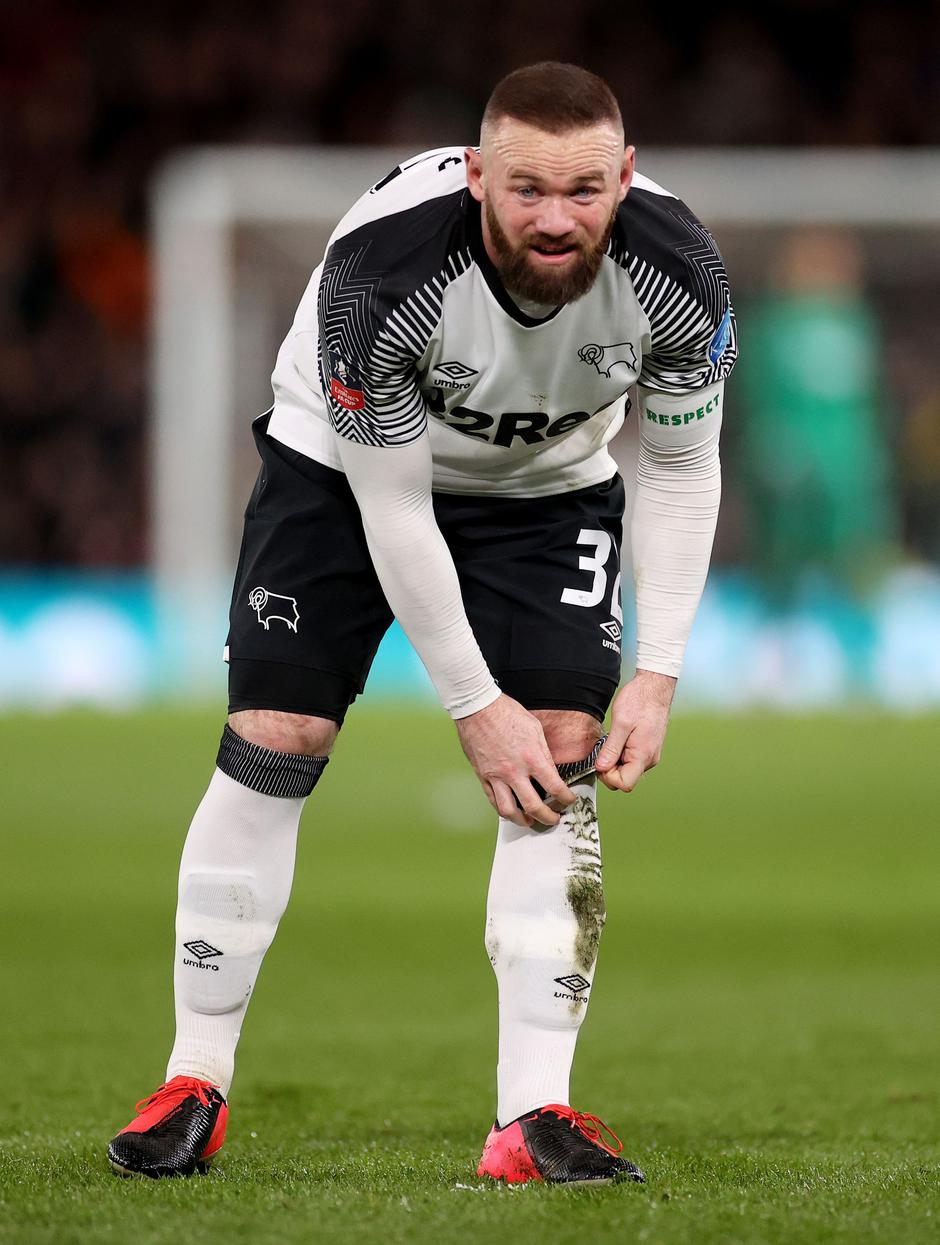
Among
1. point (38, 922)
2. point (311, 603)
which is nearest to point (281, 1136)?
point (311, 603)

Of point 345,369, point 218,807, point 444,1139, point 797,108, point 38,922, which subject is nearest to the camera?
point 345,369

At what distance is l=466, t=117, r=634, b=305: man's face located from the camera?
2588mm

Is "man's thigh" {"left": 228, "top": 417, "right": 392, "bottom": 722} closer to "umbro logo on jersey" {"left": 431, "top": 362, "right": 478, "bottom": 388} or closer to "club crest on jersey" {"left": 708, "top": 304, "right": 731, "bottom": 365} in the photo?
"umbro logo on jersey" {"left": 431, "top": 362, "right": 478, "bottom": 388}

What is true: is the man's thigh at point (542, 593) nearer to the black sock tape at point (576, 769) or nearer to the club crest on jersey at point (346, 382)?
the black sock tape at point (576, 769)

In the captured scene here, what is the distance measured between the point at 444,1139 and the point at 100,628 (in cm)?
884

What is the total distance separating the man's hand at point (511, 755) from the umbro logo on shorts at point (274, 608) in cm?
35

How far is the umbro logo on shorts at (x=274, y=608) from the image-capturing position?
9.98 feet

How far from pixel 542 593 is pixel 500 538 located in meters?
0.12

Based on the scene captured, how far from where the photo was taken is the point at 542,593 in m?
3.07

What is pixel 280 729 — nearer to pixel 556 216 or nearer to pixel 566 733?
pixel 566 733

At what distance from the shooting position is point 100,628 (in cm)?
1174

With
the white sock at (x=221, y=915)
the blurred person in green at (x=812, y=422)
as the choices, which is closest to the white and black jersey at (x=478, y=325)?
the white sock at (x=221, y=915)

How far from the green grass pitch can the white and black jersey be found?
3.72 ft

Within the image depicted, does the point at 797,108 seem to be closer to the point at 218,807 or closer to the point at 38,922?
the point at 38,922
